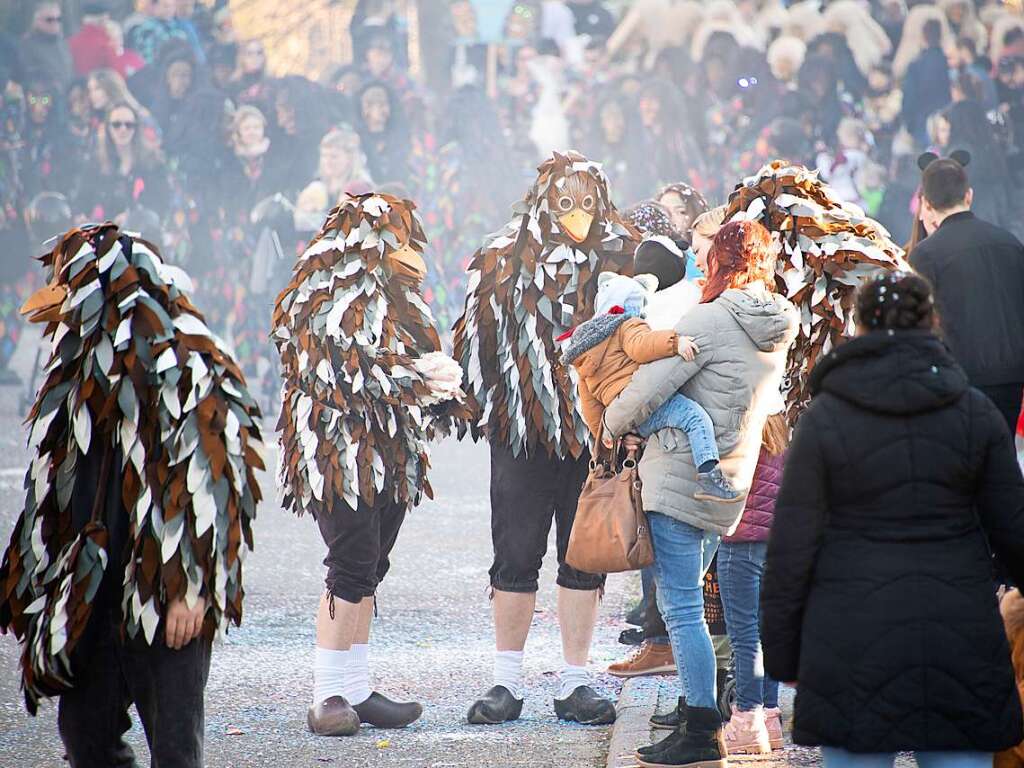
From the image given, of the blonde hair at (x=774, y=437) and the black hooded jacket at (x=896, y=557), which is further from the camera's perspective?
the blonde hair at (x=774, y=437)

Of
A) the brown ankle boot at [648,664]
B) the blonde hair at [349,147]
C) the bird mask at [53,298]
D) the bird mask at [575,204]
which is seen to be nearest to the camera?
the bird mask at [53,298]

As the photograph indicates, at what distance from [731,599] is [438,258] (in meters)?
15.5

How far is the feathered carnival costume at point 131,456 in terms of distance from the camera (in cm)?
352

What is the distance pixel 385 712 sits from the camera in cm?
567

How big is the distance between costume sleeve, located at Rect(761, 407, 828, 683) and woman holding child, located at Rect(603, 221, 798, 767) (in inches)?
55.0

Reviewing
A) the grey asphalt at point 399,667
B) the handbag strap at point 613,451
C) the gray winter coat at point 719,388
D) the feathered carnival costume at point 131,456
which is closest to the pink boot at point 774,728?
the grey asphalt at point 399,667

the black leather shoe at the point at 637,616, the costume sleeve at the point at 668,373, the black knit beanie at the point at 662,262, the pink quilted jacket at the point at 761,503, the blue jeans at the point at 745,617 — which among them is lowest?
the black leather shoe at the point at 637,616

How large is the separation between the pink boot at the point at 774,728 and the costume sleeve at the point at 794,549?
5.83 feet

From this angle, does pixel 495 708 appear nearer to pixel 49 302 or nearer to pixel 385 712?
→ pixel 385 712

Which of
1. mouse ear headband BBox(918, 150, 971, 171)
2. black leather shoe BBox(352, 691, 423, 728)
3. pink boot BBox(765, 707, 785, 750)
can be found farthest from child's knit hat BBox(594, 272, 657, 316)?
mouse ear headband BBox(918, 150, 971, 171)

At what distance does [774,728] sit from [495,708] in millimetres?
1120

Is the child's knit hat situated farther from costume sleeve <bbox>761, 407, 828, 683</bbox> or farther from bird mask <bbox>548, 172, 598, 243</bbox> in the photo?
costume sleeve <bbox>761, 407, 828, 683</bbox>

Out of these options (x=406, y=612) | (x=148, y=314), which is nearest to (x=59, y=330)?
(x=148, y=314)

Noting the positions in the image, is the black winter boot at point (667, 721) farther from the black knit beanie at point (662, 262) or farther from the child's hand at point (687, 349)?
the black knit beanie at point (662, 262)
